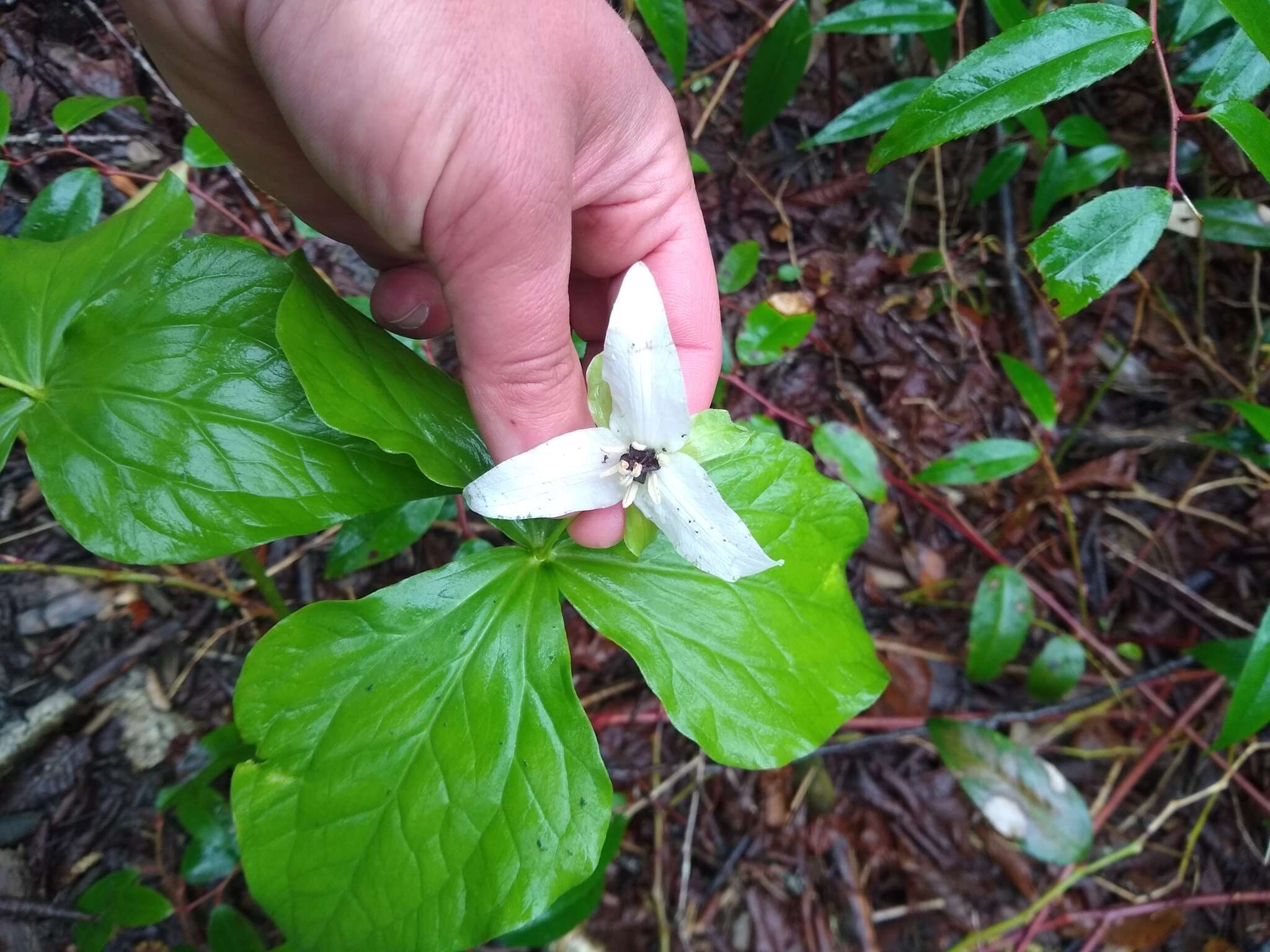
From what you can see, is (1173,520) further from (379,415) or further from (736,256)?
(379,415)

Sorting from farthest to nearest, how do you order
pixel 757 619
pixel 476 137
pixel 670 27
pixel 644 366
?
pixel 670 27 → pixel 757 619 → pixel 644 366 → pixel 476 137

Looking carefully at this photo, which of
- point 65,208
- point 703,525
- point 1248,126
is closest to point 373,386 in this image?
point 703,525

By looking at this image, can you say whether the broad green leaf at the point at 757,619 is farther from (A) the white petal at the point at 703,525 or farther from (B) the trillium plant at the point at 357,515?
(A) the white petal at the point at 703,525

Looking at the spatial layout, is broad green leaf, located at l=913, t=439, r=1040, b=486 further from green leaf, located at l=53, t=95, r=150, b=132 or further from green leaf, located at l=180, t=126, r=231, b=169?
green leaf, located at l=53, t=95, r=150, b=132

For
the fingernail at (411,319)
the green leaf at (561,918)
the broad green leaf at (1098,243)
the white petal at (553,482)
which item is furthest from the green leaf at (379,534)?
the broad green leaf at (1098,243)

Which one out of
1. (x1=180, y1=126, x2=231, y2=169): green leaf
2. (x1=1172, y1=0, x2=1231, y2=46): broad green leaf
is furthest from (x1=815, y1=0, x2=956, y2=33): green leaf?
(x1=180, y1=126, x2=231, y2=169): green leaf

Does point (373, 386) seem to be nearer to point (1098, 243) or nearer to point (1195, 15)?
point (1098, 243)
